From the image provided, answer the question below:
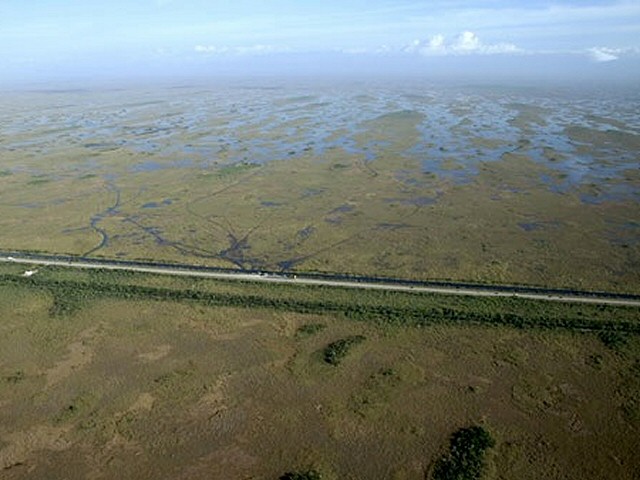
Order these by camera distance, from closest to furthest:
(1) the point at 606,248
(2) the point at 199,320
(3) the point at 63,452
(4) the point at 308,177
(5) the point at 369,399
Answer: (3) the point at 63,452, (5) the point at 369,399, (2) the point at 199,320, (1) the point at 606,248, (4) the point at 308,177

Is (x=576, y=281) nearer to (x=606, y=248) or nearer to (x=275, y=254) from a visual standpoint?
(x=606, y=248)

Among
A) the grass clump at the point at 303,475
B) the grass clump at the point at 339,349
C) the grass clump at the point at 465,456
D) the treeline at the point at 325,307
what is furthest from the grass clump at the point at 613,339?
the grass clump at the point at 303,475

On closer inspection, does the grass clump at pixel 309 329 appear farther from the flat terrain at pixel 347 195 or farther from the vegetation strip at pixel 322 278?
the flat terrain at pixel 347 195

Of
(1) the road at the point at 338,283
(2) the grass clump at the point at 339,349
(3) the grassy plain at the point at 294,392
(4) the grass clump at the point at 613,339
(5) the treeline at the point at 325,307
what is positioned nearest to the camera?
(3) the grassy plain at the point at 294,392

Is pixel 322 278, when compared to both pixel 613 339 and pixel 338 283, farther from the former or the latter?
pixel 613 339

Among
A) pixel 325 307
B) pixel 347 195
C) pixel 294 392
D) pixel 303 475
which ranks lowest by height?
pixel 347 195

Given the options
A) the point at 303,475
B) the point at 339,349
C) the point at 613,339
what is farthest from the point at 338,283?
the point at 613,339

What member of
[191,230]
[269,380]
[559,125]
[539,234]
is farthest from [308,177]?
[559,125]
